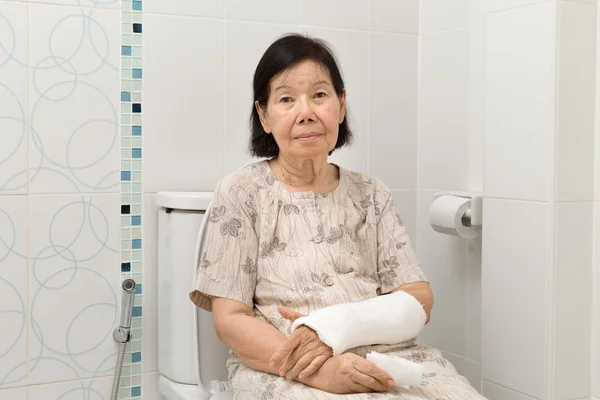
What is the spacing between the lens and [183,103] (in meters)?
1.78

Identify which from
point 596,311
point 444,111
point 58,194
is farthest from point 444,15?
point 58,194

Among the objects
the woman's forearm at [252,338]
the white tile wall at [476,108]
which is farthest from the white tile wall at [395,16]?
the woman's forearm at [252,338]

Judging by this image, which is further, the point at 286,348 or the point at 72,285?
the point at 72,285

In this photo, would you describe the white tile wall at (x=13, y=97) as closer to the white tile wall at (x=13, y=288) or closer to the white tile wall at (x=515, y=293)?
the white tile wall at (x=13, y=288)

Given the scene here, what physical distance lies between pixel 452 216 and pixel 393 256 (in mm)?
279

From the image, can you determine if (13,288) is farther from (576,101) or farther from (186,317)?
(576,101)

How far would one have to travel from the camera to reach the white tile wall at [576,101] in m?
1.54

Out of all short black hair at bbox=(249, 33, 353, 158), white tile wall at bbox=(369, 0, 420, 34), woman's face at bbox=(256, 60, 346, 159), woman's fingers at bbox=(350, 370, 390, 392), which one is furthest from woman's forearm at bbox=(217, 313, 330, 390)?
white tile wall at bbox=(369, 0, 420, 34)

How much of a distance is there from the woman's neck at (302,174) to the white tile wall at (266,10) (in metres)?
0.46

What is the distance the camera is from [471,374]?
193 cm

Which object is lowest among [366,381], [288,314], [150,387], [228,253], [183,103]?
[150,387]

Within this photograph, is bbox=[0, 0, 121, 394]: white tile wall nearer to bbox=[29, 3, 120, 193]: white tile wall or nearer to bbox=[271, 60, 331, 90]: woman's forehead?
bbox=[29, 3, 120, 193]: white tile wall

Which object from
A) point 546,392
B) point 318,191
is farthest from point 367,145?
point 546,392

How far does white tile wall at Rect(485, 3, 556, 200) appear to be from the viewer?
5.05ft
